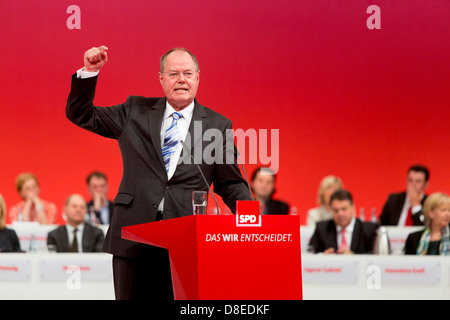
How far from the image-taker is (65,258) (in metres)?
4.54

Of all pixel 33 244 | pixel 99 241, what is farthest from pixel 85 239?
pixel 33 244

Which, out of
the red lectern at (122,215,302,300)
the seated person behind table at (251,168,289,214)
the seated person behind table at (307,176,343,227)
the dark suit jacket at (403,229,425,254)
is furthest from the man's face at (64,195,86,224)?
the red lectern at (122,215,302,300)

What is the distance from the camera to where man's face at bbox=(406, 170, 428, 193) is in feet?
22.4

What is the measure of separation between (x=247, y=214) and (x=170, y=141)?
575 millimetres

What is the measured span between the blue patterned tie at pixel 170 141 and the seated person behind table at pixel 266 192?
4.27m

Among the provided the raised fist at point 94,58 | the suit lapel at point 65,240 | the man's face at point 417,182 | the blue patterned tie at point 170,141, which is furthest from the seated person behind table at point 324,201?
the raised fist at point 94,58

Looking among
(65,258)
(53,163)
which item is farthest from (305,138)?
(65,258)

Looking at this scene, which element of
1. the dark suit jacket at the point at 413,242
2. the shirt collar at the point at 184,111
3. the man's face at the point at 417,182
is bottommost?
the dark suit jacket at the point at 413,242

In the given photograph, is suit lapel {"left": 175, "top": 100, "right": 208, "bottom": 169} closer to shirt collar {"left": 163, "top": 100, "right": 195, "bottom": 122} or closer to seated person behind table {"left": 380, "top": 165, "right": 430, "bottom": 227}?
shirt collar {"left": 163, "top": 100, "right": 195, "bottom": 122}

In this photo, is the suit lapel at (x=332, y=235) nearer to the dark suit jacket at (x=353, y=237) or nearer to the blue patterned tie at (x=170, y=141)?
the dark suit jacket at (x=353, y=237)

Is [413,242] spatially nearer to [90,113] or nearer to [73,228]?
[73,228]

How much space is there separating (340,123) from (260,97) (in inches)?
40.8

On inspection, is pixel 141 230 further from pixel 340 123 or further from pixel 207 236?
pixel 340 123

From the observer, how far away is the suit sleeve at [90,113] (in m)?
2.41
